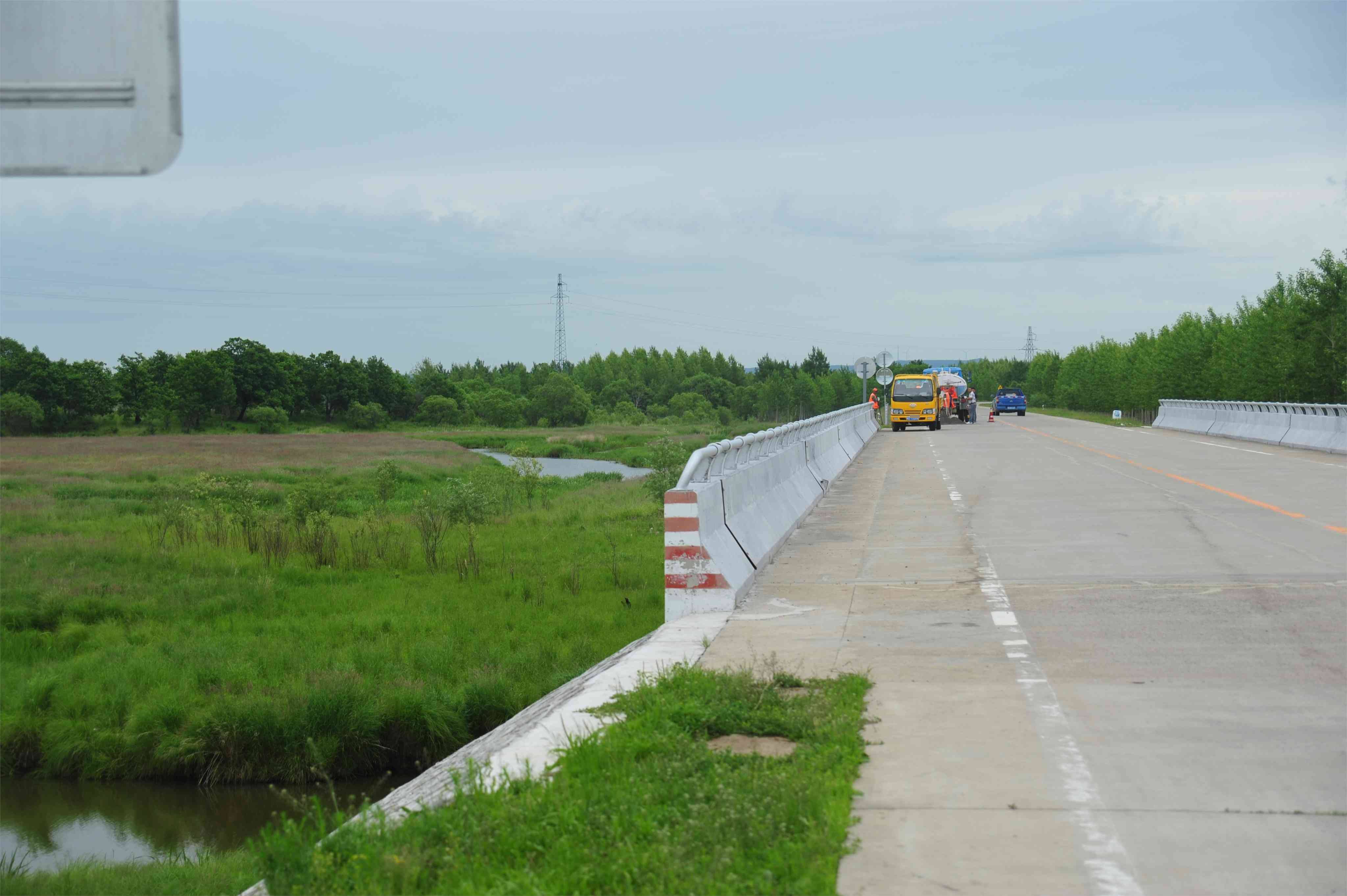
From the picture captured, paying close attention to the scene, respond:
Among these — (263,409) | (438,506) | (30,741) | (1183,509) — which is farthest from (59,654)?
(263,409)

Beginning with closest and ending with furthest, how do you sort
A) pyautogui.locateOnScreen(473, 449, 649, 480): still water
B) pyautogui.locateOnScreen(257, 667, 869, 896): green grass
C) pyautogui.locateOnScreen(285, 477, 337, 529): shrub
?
pyautogui.locateOnScreen(257, 667, 869, 896): green grass, pyautogui.locateOnScreen(285, 477, 337, 529): shrub, pyautogui.locateOnScreen(473, 449, 649, 480): still water

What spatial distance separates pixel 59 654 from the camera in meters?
16.9

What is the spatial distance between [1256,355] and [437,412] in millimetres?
92821

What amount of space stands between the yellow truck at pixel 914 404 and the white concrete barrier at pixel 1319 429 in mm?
17509

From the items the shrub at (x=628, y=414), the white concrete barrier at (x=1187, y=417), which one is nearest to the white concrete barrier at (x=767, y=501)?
the white concrete barrier at (x=1187, y=417)

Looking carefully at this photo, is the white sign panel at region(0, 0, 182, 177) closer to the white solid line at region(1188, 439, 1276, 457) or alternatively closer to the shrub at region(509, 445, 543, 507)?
the white solid line at region(1188, 439, 1276, 457)

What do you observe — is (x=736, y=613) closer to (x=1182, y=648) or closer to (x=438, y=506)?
(x=1182, y=648)

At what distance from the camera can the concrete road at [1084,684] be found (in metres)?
4.61

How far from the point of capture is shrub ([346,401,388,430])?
4887 inches

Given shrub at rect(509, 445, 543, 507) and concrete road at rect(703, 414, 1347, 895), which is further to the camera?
shrub at rect(509, 445, 543, 507)

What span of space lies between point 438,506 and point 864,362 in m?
35.8

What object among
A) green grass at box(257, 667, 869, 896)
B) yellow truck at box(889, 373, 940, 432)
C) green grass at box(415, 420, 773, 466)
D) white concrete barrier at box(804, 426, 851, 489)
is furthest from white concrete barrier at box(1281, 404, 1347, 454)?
green grass at box(415, 420, 773, 466)

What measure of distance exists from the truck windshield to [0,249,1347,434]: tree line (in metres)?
13.4

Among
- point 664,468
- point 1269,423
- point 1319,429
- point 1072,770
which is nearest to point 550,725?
point 1072,770
